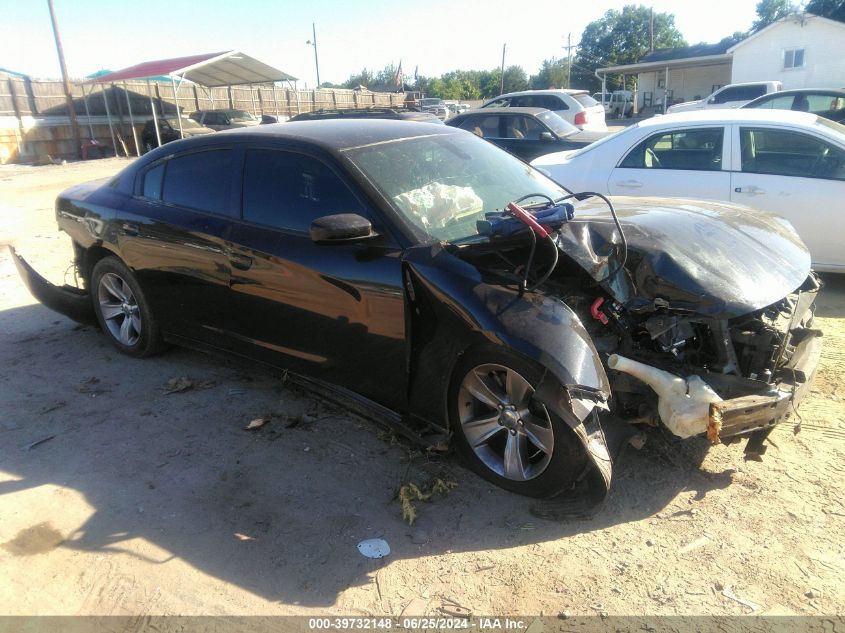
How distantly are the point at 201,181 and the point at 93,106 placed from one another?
88.9ft

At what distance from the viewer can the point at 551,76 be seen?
69188 mm

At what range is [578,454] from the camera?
2861 mm

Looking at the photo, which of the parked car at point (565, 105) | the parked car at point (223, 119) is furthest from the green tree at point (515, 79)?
the parked car at point (565, 105)

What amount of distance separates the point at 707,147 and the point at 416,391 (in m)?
4.39

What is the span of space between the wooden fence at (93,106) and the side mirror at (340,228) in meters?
24.0

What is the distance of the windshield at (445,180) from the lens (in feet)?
11.5

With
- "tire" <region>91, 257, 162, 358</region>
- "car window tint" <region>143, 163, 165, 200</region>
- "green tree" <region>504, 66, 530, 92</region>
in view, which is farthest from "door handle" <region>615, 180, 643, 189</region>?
"green tree" <region>504, 66, 530, 92</region>

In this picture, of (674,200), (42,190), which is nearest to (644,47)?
(42,190)

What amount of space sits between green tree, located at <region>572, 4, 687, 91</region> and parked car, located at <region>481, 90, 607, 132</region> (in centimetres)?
5854

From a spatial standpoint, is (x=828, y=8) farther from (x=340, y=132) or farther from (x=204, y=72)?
(x=340, y=132)

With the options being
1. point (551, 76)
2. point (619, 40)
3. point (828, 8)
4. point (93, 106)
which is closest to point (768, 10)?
point (619, 40)

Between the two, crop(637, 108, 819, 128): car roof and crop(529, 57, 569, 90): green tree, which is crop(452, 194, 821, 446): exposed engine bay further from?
crop(529, 57, 569, 90): green tree

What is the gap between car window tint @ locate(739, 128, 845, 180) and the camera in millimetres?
5629

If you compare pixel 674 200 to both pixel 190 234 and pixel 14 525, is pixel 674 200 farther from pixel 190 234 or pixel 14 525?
pixel 14 525
